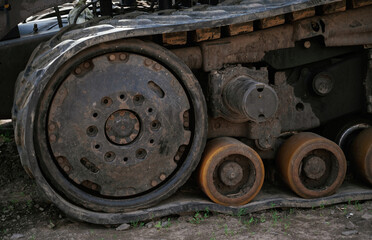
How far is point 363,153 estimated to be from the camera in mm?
3730

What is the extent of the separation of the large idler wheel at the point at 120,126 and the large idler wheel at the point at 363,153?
45.1 inches

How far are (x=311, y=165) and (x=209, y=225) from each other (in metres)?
0.82

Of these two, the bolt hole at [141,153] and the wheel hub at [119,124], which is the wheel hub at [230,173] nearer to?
the wheel hub at [119,124]

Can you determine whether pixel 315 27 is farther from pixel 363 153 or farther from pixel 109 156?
pixel 109 156

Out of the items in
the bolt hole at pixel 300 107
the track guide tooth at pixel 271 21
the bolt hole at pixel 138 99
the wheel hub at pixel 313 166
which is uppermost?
the track guide tooth at pixel 271 21

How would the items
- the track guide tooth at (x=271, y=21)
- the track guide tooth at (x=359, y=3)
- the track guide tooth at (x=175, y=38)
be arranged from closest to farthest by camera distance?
the track guide tooth at (x=175, y=38), the track guide tooth at (x=271, y=21), the track guide tooth at (x=359, y=3)

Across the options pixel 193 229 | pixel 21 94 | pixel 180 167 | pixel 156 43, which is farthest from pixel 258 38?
pixel 21 94

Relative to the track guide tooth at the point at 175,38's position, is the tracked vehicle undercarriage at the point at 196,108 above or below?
below

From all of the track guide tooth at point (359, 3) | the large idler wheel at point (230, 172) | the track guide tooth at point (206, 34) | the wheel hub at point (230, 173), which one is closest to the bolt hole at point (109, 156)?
the large idler wheel at point (230, 172)

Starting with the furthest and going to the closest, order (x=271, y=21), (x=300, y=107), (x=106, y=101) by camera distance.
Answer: (x=300, y=107)
(x=271, y=21)
(x=106, y=101)

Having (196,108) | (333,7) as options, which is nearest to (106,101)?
(196,108)

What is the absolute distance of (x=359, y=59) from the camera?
3.97 m

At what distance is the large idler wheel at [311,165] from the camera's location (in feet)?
11.6

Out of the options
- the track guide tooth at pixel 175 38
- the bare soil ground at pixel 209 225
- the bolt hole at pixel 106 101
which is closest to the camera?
the bare soil ground at pixel 209 225
